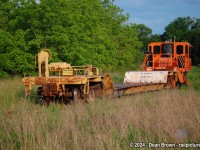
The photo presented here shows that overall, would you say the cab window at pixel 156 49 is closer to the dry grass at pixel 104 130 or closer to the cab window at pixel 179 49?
the cab window at pixel 179 49

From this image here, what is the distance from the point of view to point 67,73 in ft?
36.6

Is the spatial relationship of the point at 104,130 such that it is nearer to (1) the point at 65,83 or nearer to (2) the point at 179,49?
(1) the point at 65,83

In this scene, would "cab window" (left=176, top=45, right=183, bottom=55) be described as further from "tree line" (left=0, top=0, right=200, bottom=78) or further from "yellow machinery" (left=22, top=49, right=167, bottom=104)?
"yellow machinery" (left=22, top=49, right=167, bottom=104)

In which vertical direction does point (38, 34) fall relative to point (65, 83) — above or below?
above

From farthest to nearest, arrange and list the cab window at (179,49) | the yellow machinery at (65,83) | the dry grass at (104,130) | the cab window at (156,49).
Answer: the cab window at (156,49) → the cab window at (179,49) → the yellow machinery at (65,83) → the dry grass at (104,130)

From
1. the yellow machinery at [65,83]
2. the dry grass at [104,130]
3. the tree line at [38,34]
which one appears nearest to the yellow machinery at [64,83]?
the yellow machinery at [65,83]

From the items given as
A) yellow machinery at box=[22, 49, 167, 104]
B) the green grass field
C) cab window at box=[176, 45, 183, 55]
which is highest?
cab window at box=[176, 45, 183, 55]

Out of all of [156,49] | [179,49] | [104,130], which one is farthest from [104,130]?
[156,49]

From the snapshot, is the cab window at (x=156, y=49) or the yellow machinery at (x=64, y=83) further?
the cab window at (x=156, y=49)

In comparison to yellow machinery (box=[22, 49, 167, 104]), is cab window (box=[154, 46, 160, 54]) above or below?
above

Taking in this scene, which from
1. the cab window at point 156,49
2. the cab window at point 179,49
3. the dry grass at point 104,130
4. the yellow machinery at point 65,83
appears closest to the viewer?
the dry grass at point 104,130

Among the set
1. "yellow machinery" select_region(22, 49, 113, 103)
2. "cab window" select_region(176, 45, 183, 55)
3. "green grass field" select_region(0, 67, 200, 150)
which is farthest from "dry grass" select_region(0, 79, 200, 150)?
"cab window" select_region(176, 45, 183, 55)

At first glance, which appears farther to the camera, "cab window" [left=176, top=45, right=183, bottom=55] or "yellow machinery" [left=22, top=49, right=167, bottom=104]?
"cab window" [left=176, top=45, right=183, bottom=55]

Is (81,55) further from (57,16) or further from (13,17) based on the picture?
(13,17)
